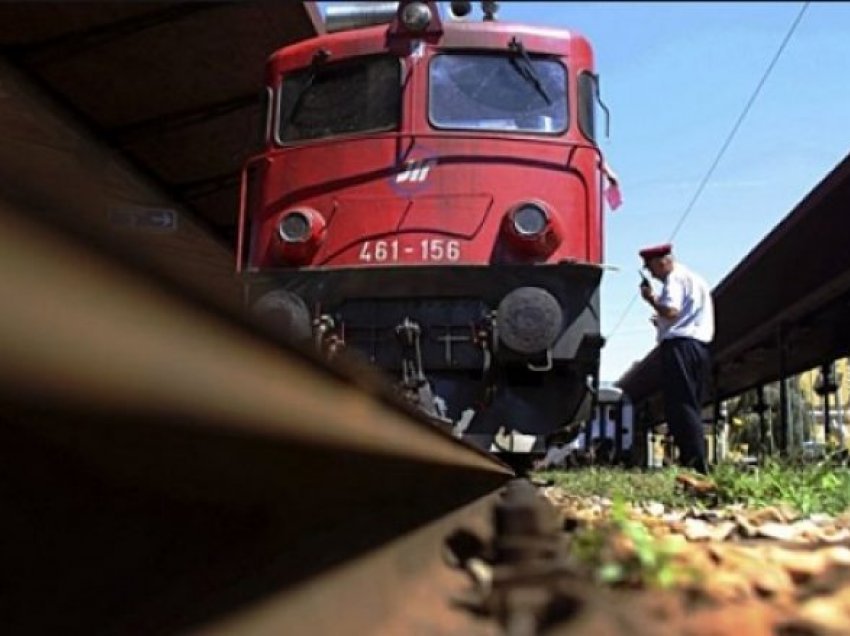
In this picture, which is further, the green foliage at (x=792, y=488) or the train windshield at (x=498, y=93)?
the train windshield at (x=498, y=93)

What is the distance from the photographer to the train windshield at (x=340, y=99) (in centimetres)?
768

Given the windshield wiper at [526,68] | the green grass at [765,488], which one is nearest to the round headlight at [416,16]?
the windshield wiper at [526,68]

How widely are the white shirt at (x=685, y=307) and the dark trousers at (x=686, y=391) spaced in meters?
0.06

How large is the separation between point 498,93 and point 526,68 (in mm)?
253

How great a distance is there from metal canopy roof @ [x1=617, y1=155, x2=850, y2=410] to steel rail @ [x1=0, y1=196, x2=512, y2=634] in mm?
5805

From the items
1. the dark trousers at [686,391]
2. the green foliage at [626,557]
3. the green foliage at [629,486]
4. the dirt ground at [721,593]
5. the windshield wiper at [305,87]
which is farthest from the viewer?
the windshield wiper at [305,87]

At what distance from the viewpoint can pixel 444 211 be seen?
723cm

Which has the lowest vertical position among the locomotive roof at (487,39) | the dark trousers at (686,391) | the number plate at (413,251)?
the dark trousers at (686,391)

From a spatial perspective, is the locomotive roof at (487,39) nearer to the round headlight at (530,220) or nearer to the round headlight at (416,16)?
the round headlight at (416,16)

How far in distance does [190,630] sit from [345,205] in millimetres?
6196

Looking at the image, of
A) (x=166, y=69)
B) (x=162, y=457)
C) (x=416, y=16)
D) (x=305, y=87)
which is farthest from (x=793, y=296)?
(x=162, y=457)

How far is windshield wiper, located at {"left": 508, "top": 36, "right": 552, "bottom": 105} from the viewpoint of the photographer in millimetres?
7516

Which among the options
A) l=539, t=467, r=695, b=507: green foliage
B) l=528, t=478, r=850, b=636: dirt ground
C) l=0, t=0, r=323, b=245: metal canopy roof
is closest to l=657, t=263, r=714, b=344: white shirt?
l=539, t=467, r=695, b=507: green foliage

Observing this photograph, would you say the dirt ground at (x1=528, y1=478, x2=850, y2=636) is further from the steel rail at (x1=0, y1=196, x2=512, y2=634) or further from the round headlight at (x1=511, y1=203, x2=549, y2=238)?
the round headlight at (x1=511, y1=203, x2=549, y2=238)
